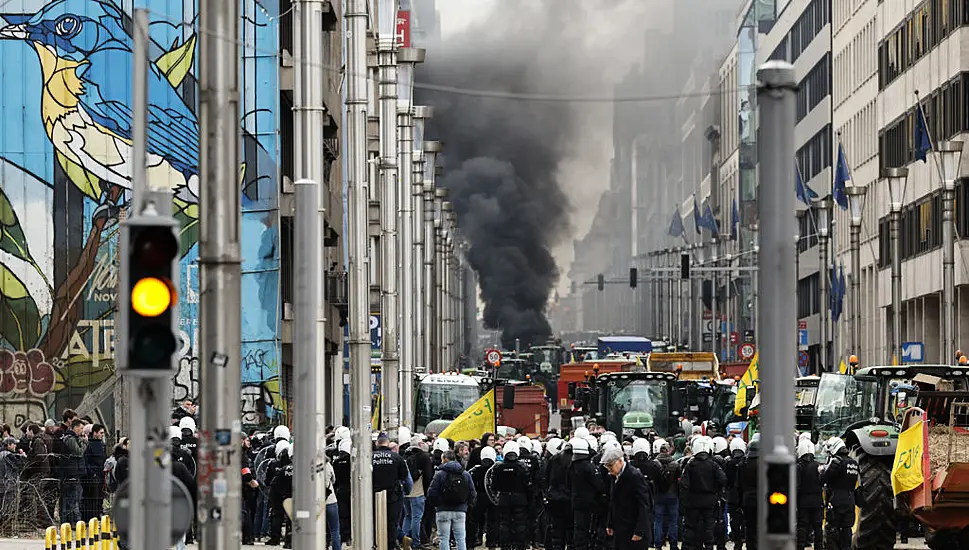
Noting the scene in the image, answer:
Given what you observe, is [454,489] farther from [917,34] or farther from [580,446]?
[917,34]

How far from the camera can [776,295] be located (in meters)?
13.8

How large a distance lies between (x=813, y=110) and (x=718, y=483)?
81.4 metres

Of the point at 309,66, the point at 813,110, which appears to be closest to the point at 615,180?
the point at 813,110

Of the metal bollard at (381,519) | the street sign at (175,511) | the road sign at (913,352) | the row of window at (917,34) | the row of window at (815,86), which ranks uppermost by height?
the row of window at (815,86)

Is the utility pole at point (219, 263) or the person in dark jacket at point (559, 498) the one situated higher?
the utility pole at point (219, 263)

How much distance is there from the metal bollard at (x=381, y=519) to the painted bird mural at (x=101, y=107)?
22050 millimetres

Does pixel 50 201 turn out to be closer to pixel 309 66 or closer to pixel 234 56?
pixel 309 66

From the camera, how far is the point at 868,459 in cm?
2673

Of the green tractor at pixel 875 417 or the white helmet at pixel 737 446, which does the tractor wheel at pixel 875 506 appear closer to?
the green tractor at pixel 875 417

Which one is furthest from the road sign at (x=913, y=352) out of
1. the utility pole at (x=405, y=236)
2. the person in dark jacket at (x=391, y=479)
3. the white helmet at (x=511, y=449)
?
the white helmet at (x=511, y=449)

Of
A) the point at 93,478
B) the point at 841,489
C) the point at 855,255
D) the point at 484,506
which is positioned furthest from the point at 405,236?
the point at 841,489

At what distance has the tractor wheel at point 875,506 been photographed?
2628cm

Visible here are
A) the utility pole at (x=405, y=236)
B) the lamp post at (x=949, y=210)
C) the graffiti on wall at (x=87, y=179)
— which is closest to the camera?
the graffiti on wall at (x=87, y=179)

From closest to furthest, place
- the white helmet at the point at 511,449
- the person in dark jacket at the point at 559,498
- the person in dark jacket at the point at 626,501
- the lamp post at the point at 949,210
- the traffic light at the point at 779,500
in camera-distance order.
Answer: the traffic light at the point at 779,500 → the person in dark jacket at the point at 626,501 → the person in dark jacket at the point at 559,498 → the white helmet at the point at 511,449 → the lamp post at the point at 949,210
